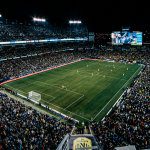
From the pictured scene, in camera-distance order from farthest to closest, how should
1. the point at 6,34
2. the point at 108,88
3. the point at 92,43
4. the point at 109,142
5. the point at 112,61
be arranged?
the point at 92,43 < the point at 112,61 < the point at 6,34 < the point at 108,88 < the point at 109,142

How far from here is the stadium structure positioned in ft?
49.8

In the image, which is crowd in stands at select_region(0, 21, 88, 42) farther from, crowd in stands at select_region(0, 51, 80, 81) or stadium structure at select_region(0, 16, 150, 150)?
crowd in stands at select_region(0, 51, 80, 81)

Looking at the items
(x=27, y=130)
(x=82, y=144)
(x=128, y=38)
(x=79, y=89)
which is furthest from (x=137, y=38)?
(x=82, y=144)

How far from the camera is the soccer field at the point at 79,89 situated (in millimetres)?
25469

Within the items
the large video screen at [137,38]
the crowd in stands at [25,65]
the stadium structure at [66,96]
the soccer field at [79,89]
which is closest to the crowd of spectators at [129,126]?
the stadium structure at [66,96]

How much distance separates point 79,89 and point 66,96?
13.1 ft

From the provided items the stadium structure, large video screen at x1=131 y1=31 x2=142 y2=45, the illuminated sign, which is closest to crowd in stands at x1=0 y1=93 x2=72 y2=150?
the stadium structure

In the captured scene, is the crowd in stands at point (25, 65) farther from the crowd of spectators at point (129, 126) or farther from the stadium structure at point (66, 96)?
the crowd of spectators at point (129, 126)

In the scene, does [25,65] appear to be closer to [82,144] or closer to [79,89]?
[79,89]

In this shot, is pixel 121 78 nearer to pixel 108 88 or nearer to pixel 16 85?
pixel 108 88

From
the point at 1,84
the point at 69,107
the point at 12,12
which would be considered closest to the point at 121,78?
the point at 69,107

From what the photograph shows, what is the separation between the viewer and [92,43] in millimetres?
86938

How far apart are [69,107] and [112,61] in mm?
39897

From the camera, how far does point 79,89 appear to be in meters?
33.2
